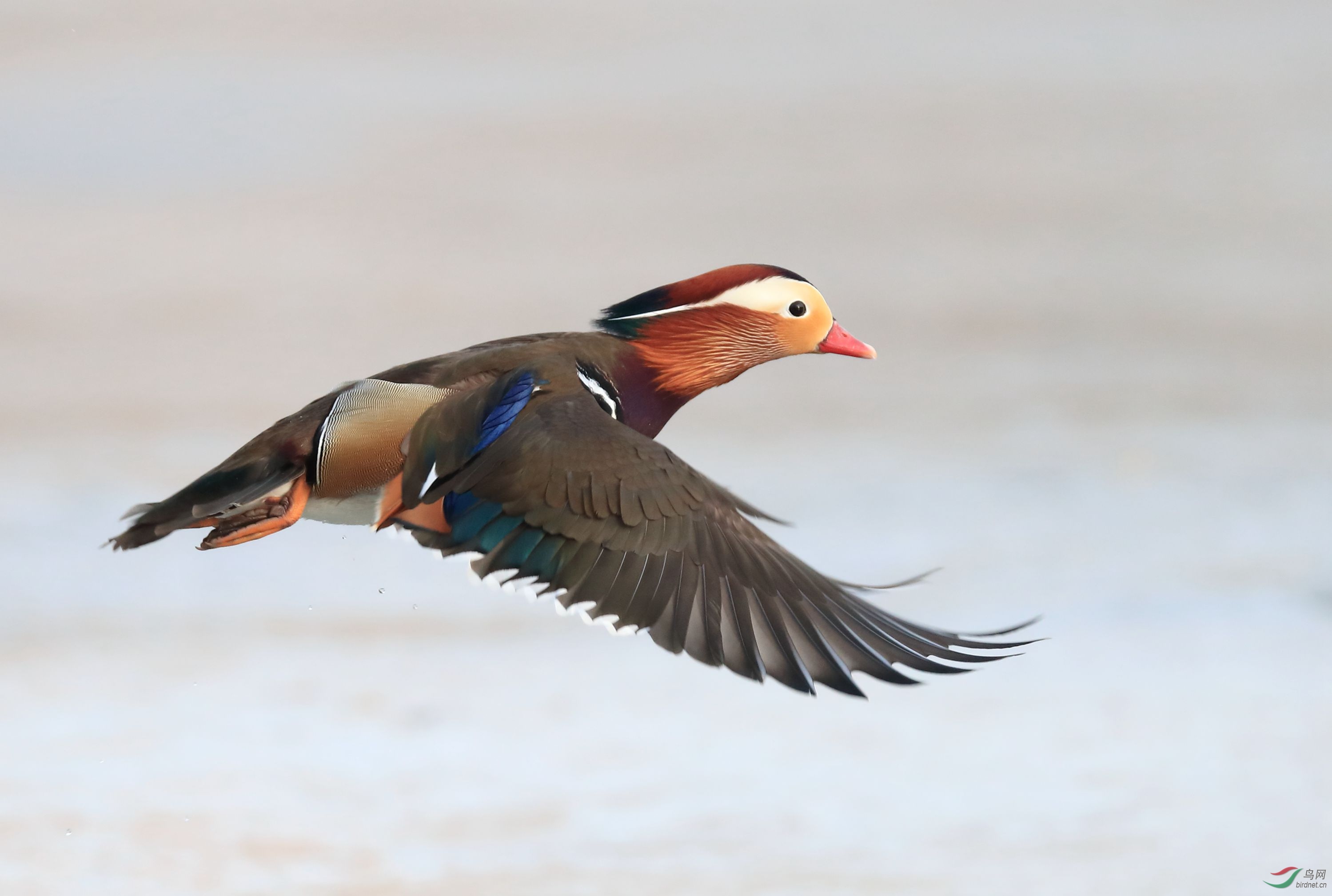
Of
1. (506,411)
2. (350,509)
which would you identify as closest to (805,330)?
(506,411)

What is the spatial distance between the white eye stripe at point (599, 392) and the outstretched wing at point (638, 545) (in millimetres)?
71

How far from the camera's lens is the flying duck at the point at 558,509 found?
125 centimetres

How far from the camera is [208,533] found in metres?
1.35

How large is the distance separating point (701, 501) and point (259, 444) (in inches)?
15.1

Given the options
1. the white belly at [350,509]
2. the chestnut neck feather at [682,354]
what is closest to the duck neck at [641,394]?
the chestnut neck feather at [682,354]

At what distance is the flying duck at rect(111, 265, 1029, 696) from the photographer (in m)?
1.25

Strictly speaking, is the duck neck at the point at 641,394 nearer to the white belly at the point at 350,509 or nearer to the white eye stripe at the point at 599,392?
the white eye stripe at the point at 599,392

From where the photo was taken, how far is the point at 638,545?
129 cm

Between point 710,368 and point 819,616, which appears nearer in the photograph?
point 819,616

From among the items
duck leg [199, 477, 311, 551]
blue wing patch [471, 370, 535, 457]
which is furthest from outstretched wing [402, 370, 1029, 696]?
duck leg [199, 477, 311, 551]

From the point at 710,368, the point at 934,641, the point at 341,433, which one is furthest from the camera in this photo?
the point at 710,368

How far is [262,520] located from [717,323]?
0.46 m

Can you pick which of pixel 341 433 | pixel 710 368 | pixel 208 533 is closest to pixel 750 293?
pixel 710 368

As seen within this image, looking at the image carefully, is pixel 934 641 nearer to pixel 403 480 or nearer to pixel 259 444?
pixel 403 480
